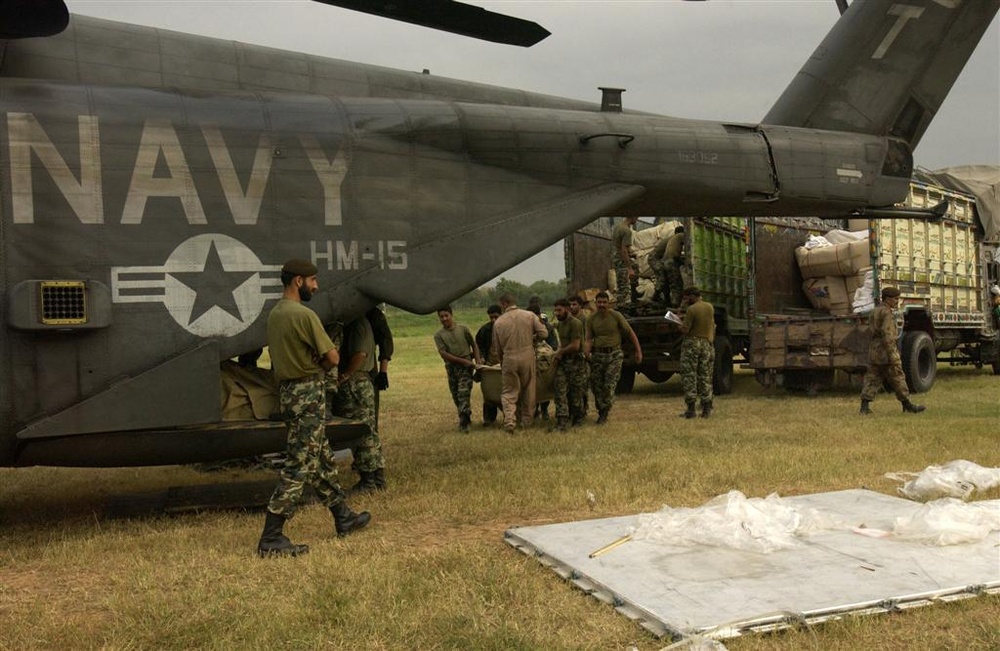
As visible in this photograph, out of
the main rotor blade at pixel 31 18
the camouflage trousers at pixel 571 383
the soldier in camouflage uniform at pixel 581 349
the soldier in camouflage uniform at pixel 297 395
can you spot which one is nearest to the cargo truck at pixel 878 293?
the soldier in camouflage uniform at pixel 581 349

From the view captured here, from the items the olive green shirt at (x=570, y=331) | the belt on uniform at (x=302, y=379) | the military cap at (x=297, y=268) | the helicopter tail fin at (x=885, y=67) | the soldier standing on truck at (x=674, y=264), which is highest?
the helicopter tail fin at (x=885, y=67)

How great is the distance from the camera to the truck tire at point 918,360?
41.9 ft

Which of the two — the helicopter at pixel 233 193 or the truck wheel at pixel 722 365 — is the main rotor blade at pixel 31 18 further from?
the truck wheel at pixel 722 365

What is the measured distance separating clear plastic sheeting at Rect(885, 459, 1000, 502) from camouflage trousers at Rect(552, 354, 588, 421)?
4692 mm

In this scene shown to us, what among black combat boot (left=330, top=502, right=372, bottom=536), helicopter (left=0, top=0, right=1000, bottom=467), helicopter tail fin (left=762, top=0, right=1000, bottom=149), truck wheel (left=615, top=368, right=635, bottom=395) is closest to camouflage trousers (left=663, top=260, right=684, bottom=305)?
truck wheel (left=615, top=368, right=635, bottom=395)

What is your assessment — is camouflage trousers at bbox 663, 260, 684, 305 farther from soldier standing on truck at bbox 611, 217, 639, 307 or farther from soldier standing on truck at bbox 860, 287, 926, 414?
soldier standing on truck at bbox 860, 287, 926, 414

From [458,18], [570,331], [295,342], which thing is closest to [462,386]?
[570,331]

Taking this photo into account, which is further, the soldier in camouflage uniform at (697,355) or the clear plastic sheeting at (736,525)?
the soldier in camouflage uniform at (697,355)

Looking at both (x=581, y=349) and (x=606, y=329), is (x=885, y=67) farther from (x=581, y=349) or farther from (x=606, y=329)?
(x=581, y=349)

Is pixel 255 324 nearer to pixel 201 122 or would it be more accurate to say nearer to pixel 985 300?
pixel 201 122

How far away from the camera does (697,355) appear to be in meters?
11.2

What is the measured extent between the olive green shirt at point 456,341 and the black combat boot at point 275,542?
5.98 meters

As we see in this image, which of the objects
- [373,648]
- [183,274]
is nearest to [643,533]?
[373,648]

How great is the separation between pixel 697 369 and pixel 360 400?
5697 millimetres
